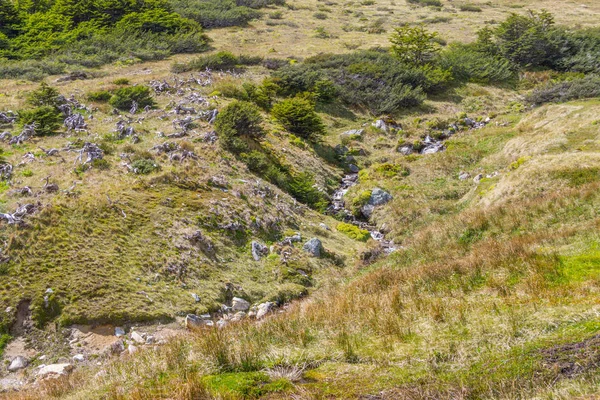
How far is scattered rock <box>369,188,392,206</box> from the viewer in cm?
1980

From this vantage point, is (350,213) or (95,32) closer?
(350,213)

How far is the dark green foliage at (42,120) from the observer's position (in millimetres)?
17422

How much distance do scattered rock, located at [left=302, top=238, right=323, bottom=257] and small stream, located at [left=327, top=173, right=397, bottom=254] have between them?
3037 mm

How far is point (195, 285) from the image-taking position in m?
11.7

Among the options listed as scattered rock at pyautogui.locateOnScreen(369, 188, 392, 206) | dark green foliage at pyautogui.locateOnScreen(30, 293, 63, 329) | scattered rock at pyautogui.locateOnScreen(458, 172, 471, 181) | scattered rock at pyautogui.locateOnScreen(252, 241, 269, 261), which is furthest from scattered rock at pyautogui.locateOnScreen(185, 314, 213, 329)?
scattered rock at pyautogui.locateOnScreen(458, 172, 471, 181)

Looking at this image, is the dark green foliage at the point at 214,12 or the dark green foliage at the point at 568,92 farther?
the dark green foliage at the point at 214,12

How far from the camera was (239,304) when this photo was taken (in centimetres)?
1166

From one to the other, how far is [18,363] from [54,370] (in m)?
0.97

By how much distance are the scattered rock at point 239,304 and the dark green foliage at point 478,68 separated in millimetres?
34283

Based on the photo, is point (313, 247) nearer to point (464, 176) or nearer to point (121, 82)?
point (464, 176)

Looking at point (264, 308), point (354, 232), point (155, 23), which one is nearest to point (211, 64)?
point (155, 23)

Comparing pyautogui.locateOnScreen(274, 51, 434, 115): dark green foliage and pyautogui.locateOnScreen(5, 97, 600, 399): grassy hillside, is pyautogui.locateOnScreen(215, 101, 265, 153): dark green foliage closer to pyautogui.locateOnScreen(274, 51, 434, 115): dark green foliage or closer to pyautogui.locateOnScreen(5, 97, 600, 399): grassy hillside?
pyautogui.locateOnScreen(274, 51, 434, 115): dark green foliage

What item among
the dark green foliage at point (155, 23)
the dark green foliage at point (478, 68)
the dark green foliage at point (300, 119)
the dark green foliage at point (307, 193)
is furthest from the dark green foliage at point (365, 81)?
the dark green foliage at point (155, 23)

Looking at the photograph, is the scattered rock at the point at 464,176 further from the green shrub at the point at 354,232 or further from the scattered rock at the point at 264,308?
the scattered rock at the point at 264,308
